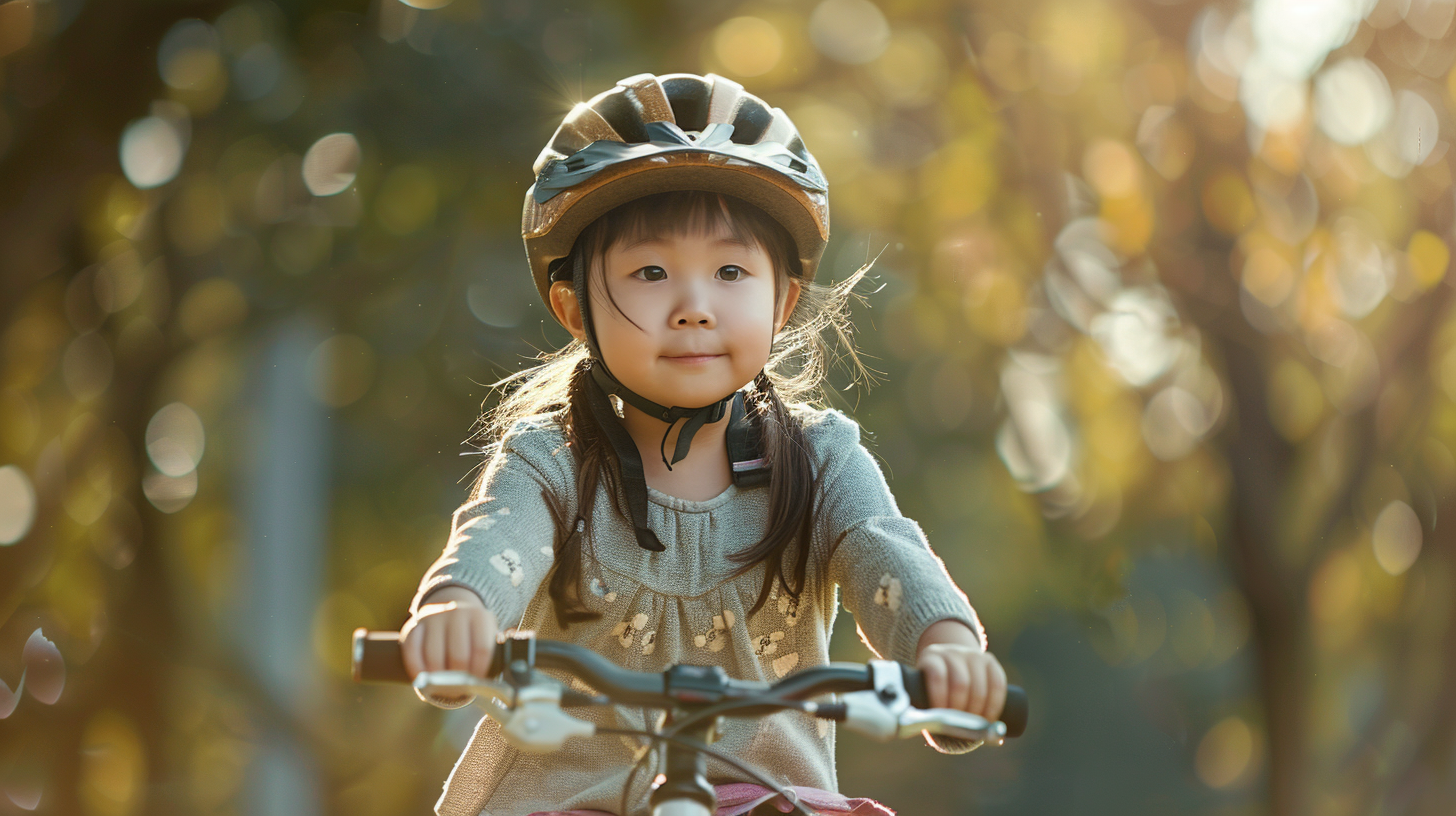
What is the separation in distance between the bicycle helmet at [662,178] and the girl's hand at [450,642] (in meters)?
0.81

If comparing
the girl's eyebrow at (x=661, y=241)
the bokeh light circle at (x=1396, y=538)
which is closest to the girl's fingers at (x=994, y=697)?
the girl's eyebrow at (x=661, y=241)

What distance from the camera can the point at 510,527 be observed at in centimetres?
248

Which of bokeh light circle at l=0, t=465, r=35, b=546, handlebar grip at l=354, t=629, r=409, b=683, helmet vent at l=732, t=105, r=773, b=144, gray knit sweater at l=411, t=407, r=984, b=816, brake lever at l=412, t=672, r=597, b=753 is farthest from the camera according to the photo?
bokeh light circle at l=0, t=465, r=35, b=546

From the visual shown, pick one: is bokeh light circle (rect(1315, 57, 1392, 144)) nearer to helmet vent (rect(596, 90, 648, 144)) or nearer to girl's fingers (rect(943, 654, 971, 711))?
helmet vent (rect(596, 90, 648, 144))

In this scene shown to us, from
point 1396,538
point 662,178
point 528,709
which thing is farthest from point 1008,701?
point 1396,538

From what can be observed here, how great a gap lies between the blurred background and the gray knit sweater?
3.69 m

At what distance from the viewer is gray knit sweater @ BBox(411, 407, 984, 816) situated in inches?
97.1

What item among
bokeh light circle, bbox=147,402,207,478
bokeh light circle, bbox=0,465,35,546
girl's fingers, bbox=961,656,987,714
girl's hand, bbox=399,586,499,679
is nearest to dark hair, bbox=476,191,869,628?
girl's hand, bbox=399,586,499,679

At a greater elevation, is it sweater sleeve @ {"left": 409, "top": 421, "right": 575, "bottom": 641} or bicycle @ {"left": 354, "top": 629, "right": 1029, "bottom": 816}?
sweater sleeve @ {"left": 409, "top": 421, "right": 575, "bottom": 641}

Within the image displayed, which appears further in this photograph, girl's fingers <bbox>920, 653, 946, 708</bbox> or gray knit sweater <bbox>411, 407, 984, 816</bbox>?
gray knit sweater <bbox>411, 407, 984, 816</bbox>

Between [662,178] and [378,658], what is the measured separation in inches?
50.9

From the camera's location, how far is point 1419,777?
6883 millimetres

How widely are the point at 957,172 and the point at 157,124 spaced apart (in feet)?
15.8

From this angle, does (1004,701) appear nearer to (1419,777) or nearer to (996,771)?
(1419,777)
